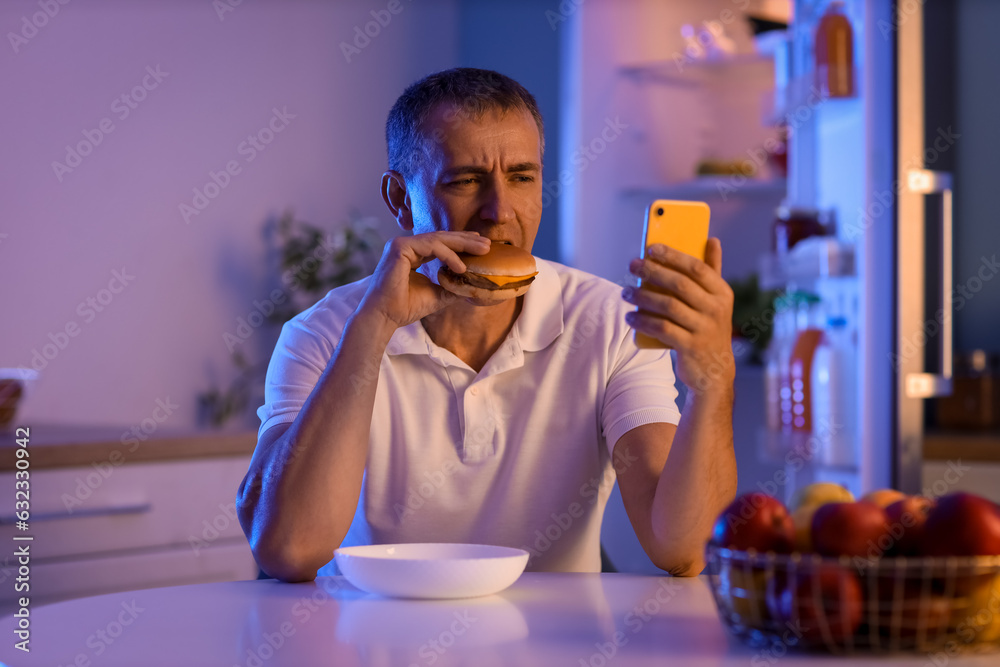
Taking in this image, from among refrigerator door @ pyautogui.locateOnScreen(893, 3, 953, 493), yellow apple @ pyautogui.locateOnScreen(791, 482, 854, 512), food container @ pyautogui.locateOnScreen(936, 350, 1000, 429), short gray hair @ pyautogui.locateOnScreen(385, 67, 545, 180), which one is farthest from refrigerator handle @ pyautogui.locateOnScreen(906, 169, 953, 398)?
yellow apple @ pyautogui.locateOnScreen(791, 482, 854, 512)

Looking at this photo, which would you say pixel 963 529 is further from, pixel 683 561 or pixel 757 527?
pixel 683 561

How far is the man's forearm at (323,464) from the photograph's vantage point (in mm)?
1254

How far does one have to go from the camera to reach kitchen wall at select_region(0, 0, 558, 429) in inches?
113

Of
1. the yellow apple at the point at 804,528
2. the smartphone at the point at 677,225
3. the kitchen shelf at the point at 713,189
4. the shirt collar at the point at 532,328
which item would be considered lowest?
the yellow apple at the point at 804,528

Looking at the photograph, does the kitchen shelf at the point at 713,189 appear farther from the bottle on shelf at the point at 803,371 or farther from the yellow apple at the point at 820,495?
the yellow apple at the point at 820,495

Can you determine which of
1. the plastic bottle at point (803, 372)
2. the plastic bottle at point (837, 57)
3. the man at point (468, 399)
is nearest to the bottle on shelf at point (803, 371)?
the plastic bottle at point (803, 372)

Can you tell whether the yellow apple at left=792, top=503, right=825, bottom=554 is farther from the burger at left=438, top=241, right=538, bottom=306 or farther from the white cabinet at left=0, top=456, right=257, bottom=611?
the white cabinet at left=0, top=456, right=257, bottom=611

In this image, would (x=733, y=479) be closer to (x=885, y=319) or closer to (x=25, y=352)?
(x=885, y=319)

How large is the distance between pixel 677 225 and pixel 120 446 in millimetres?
1381

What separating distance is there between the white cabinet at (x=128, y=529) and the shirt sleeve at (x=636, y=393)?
41.1 inches

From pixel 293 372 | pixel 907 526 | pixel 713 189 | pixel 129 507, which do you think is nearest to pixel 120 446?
pixel 129 507

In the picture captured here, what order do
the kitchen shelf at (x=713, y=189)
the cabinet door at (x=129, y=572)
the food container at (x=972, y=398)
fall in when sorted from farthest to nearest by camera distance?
the kitchen shelf at (x=713, y=189) < the food container at (x=972, y=398) < the cabinet door at (x=129, y=572)

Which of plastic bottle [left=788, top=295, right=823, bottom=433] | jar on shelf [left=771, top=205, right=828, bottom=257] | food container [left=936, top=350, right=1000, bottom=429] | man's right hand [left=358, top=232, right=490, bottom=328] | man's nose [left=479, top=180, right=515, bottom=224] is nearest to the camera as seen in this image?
man's right hand [left=358, top=232, right=490, bottom=328]

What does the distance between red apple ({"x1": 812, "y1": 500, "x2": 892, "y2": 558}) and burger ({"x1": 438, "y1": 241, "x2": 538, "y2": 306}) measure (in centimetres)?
66
